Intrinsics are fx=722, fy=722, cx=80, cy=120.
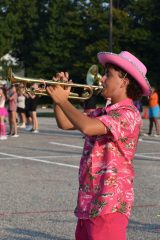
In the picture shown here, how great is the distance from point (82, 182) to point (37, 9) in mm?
81812

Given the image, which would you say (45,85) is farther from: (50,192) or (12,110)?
(12,110)

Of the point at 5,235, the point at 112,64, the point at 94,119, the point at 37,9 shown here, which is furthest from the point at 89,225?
the point at 37,9

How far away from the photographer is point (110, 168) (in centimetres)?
435

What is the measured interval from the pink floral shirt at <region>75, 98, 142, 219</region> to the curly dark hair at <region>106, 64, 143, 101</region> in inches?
2.9

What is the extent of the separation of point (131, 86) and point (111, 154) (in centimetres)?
44

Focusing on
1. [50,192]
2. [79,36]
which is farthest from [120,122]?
[79,36]

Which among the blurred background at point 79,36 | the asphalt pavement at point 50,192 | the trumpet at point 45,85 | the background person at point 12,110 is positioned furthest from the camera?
the blurred background at point 79,36

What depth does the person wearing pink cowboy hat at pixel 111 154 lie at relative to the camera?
14.1ft

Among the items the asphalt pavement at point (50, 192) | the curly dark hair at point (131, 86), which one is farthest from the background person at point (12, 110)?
the curly dark hair at point (131, 86)

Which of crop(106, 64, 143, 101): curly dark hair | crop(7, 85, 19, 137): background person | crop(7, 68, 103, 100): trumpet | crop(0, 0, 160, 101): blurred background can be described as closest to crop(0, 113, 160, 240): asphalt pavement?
crop(7, 68, 103, 100): trumpet

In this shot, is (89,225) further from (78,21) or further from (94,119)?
(78,21)

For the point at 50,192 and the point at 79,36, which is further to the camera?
the point at 79,36

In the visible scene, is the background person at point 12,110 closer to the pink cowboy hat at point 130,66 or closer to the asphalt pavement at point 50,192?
the asphalt pavement at point 50,192

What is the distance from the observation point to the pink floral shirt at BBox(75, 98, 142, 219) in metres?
4.32
